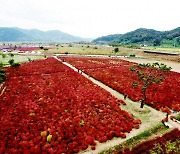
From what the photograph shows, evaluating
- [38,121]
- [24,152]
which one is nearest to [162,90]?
[38,121]

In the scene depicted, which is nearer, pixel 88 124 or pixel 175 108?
pixel 88 124

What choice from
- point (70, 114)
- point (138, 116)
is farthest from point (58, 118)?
point (138, 116)

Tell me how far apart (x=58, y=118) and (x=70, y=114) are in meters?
1.28

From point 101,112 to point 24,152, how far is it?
330 inches

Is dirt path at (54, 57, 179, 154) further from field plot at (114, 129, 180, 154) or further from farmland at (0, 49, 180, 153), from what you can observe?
field plot at (114, 129, 180, 154)

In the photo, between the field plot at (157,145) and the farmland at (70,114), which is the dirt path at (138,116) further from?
the field plot at (157,145)

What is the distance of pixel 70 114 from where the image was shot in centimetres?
1927

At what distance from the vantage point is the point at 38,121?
17562mm

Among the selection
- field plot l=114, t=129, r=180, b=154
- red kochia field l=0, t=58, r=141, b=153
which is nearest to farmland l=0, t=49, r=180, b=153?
red kochia field l=0, t=58, r=141, b=153

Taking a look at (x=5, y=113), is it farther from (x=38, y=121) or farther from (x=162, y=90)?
(x=162, y=90)

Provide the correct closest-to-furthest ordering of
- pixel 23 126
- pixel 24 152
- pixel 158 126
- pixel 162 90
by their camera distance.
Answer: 1. pixel 24 152
2. pixel 23 126
3. pixel 158 126
4. pixel 162 90

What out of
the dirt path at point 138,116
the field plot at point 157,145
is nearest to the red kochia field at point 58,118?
Result: the dirt path at point 138,116

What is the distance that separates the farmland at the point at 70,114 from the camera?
15.0 meters

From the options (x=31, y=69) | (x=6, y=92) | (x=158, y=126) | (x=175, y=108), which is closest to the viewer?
(x=158, y=126)
